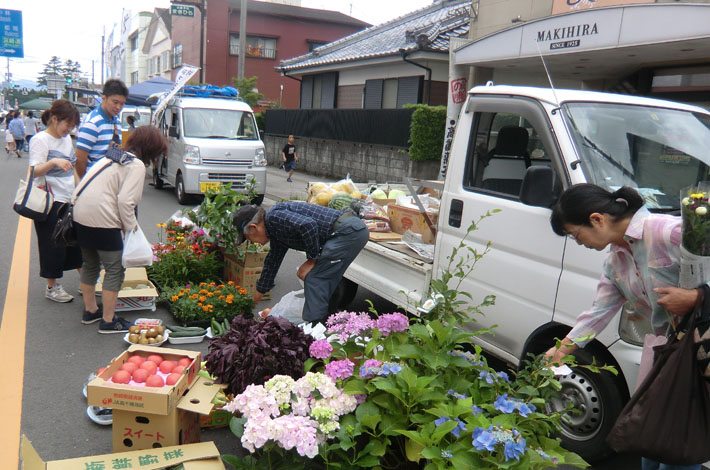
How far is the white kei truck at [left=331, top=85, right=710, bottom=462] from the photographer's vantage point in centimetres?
329

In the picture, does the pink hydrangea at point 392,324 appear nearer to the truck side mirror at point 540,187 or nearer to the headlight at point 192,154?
the truck side mirror at point 540,187

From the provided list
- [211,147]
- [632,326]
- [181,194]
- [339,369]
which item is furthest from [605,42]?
[181,194]

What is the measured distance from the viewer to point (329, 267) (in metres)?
4.41

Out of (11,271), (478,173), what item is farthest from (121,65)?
(478,173)

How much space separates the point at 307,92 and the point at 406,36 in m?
8.55

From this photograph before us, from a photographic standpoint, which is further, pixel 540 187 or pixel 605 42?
pixel 605 42

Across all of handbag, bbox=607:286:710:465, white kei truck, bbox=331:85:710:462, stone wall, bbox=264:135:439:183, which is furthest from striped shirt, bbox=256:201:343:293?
stone wall, bbox=264:135:439:183

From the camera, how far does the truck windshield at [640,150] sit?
3412mm

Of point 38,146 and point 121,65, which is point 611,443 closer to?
point 38,146

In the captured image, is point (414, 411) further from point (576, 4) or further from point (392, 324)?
point (576, 4)

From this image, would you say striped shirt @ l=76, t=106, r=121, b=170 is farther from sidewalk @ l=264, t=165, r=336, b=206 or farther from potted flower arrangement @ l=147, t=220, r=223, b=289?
sidewalk @ l=264, t=165, r=336, b=206

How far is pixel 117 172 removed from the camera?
462 cm

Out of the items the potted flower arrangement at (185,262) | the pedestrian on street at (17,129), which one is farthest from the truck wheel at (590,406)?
the pedestrian on street at (17,129)

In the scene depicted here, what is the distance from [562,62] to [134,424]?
28.1 feet
